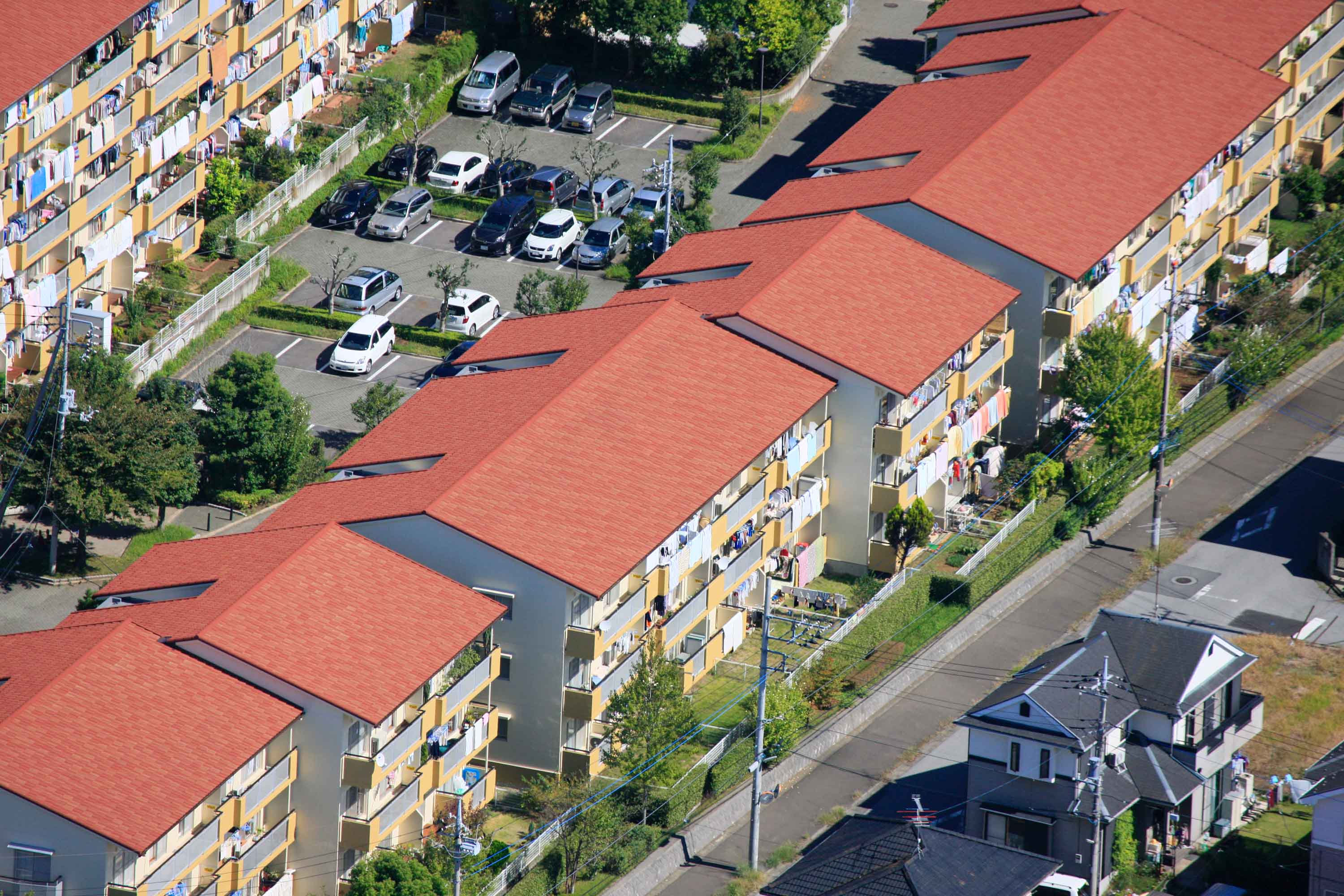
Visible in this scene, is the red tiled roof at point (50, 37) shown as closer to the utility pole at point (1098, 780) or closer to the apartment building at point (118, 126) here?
the apartment building at point (118, 126)

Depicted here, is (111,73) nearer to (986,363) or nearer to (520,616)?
(520,616)

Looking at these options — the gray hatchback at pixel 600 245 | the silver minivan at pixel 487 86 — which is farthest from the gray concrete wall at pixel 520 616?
the silver minivan at pixel 487 86

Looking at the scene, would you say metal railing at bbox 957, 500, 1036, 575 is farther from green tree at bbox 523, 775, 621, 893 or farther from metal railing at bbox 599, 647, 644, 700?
green tree at bbox 523, 775, 621, 893

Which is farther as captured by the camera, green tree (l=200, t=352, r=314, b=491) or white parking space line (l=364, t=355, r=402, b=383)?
white parking space line (l=364, t=355, r=402, b=383)

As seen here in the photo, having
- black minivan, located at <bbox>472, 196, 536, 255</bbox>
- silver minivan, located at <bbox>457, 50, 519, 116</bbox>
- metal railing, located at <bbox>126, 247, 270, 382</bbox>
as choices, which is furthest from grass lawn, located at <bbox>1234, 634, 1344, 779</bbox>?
silver minivan, located at <bbox>457, 50, 519, 116</bbox>

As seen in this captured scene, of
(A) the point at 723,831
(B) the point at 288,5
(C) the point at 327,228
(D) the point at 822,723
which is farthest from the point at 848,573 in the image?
(B) the point at 288,5

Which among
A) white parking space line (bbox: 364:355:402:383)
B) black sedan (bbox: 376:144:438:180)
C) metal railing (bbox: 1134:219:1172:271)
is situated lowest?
white parking space line (bbox: 364:355:402:383)
